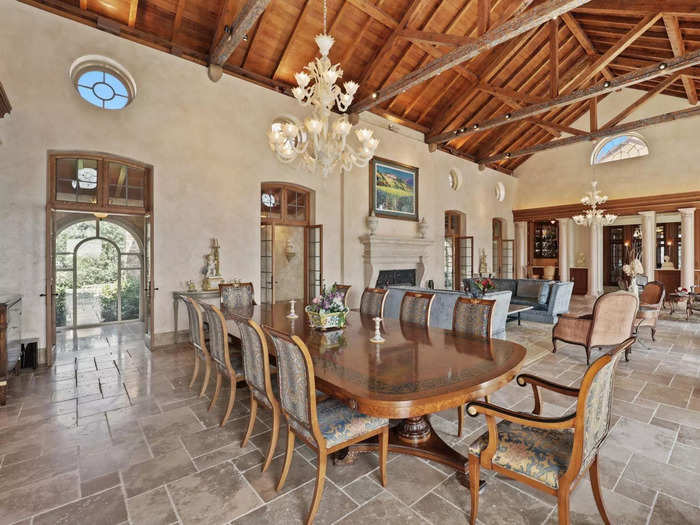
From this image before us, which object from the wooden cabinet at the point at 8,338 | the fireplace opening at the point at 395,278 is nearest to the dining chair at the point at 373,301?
the wooden cabinet at the point at 8,338

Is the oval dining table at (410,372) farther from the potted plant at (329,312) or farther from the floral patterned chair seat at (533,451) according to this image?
the floral patterned chair seat at (533,451)

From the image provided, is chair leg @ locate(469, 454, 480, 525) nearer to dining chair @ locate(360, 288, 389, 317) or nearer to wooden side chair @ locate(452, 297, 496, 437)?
wooden side chair @ locate(452, 297, 496, 437)

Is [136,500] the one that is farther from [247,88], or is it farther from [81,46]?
[247,88]

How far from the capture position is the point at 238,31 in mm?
4512

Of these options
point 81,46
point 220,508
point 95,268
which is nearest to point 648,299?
point 220,508

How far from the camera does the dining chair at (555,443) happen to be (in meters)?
1.44

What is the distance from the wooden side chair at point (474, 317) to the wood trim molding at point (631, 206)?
32.9 ft

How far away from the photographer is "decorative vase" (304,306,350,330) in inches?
114

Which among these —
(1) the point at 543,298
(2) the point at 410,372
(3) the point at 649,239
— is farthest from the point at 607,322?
(3) the point at 649,239

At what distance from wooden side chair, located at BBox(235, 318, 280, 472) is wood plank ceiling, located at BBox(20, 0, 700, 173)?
3.86 m

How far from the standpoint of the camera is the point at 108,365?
4320mm

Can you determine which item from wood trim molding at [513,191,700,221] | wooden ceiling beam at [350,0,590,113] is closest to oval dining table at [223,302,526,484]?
wooden ceiling beam at [350,0,590,113]

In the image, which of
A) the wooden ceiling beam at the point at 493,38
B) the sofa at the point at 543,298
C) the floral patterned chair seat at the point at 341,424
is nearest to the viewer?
the floral patterned chair seat at the point at 341,424

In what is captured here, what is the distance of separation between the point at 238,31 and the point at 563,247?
11647mm
